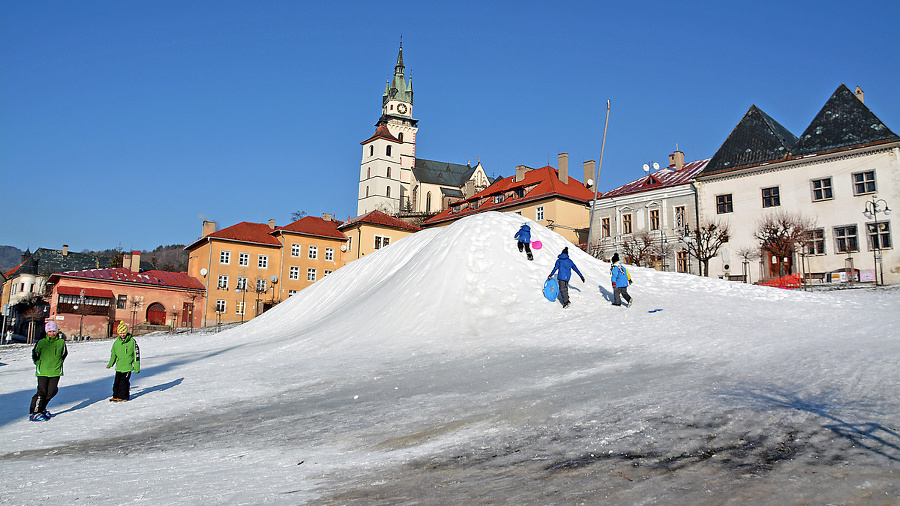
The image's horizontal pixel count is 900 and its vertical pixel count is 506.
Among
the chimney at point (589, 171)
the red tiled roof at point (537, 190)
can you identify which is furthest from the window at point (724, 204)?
the chimney at point (589, 171)

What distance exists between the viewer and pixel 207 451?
766 centimetres

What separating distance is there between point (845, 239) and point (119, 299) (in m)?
60.8

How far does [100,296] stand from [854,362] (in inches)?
2441

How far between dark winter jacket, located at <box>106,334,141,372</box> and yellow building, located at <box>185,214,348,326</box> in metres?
48.2

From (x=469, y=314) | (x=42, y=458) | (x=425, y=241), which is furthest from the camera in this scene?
(x=425, y=241)

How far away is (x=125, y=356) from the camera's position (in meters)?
11.8

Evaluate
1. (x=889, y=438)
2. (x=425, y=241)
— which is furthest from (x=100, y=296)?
(x=889, y=438)

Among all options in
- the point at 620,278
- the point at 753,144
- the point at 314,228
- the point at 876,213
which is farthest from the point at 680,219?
the point at 314,228

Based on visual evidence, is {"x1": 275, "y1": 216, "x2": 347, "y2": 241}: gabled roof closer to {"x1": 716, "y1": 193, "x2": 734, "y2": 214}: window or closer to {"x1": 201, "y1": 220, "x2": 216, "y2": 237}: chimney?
{"x1": 201, "y1": 220, "x2": 216, "y2": 237}: chimney

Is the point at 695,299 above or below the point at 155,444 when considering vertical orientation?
above

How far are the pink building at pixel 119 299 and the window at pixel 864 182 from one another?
5307cm

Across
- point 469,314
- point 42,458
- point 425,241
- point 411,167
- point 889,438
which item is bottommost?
point 42,458

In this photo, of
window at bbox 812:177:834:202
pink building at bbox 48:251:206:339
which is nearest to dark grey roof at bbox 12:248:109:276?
pink building at bbox 48:251:206:339

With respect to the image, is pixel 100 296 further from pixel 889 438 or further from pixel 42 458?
pixel 889 438
